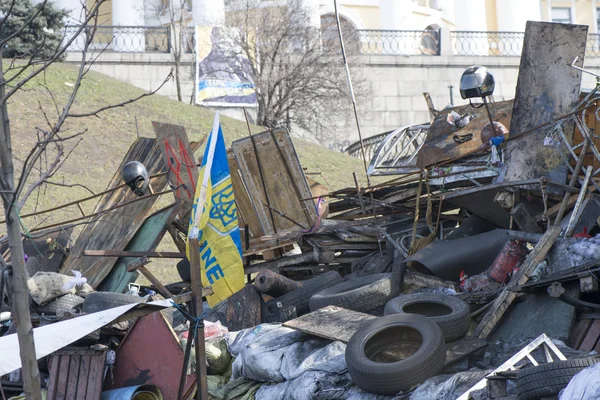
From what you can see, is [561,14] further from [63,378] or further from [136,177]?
[63,378]

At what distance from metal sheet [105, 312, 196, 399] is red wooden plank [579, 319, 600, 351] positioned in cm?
374

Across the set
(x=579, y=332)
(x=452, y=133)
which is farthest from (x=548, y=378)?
(x=452, y=133)

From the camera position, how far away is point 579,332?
8336 millimetres

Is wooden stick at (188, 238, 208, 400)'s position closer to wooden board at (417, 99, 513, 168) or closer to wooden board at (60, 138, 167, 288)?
wooden board at (417, 99, 513, 168)

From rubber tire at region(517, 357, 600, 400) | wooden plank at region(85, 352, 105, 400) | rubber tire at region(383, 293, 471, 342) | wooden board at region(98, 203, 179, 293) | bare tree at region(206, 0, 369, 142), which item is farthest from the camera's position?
bare tree at region(206, 0, 369, 142)

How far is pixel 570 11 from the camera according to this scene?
158 feet

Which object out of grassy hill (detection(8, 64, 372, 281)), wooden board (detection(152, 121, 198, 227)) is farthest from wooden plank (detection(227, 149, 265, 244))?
grassy hill (detection(8, 64, 372, 281))

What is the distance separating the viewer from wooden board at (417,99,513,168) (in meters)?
11.9

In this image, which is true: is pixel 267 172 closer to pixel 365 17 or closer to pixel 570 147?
pixel 570 147

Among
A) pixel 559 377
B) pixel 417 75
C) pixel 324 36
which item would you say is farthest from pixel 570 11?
pixel 559 377

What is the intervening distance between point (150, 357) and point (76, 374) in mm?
731

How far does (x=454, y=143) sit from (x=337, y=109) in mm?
18001

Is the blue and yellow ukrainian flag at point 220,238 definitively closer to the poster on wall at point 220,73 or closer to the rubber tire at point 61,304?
the rubber tire at point 61,304

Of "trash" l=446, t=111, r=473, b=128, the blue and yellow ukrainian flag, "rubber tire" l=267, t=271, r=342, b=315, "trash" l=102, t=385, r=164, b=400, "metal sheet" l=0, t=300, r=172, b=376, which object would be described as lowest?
"trash" l=102, t=385, r=164, b=400
